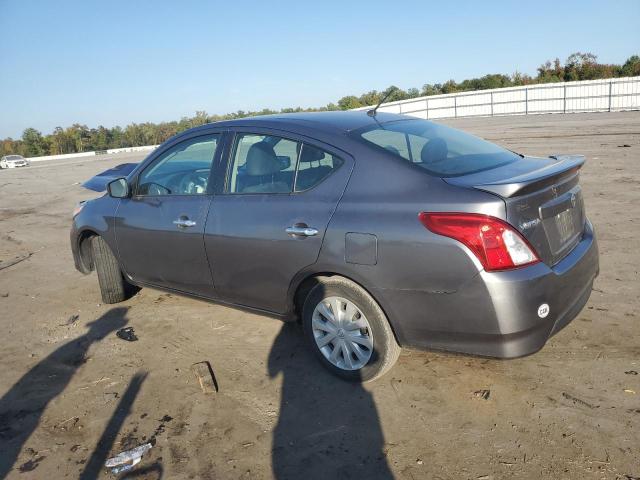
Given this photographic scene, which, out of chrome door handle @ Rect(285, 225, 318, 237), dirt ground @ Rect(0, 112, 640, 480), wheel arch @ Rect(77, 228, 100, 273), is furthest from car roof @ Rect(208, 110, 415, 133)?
wheel arch @ Rect(77, 228, 100, 273)

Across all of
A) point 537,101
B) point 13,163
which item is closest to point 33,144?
point 13,163

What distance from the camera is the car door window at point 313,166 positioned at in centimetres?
326

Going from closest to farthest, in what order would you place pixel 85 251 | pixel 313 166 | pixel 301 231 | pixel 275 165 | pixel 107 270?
pixel 301 231, pixel 313 166, pixel 275 165, pixel 107 270, pixel 85 251

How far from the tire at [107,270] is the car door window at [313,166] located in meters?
2.41

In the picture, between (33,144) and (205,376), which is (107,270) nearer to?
(205,376)

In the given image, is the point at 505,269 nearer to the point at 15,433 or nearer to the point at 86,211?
the point at 15,433

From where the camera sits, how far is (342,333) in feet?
10.7

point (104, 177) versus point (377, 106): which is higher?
point (377, 106)

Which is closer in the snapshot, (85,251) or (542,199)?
(542,199)

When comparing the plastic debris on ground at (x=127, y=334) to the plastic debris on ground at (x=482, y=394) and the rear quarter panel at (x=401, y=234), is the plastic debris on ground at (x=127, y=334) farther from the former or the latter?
the plastic debris on ground at (x=482, y=394)

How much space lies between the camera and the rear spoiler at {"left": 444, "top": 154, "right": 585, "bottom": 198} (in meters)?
2.68

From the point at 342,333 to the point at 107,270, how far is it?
9.10ft

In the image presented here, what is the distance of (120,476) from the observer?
2648 mm

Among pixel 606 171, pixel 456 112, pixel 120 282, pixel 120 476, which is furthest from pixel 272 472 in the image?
pixel 456 112
